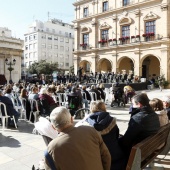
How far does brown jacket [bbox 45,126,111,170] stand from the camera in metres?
2.17

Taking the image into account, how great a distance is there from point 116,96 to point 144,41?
1695 centimetres

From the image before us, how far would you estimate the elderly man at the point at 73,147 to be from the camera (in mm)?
2176

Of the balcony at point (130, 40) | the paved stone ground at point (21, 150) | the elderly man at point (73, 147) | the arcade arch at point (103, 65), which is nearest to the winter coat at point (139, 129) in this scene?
the elderly man at point (73, 147)

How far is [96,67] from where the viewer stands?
31562 millimetres

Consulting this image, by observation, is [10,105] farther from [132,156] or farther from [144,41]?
[144,41]

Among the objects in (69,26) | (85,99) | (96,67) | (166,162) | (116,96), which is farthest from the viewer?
(69,26)

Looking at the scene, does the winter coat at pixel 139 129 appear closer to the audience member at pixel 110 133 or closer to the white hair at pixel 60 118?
the audience member at pixel 110 133

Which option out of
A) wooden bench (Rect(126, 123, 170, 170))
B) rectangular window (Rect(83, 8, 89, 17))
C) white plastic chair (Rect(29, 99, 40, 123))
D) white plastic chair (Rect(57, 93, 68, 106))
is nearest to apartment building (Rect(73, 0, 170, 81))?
rectangular window (Rect(83, 8, 89, 17))

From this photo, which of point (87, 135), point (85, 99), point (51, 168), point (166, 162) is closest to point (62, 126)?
point (87, 135)

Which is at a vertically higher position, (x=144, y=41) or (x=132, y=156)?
(x=144, y=41)

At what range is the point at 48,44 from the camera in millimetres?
61312

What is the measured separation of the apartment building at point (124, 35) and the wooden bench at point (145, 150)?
22698 mm

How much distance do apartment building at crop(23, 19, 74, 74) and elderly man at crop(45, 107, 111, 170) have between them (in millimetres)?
58742

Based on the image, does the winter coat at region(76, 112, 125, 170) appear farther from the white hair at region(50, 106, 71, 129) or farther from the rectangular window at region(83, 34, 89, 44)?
the rectangular window at region(83, 34, 89, 44)
